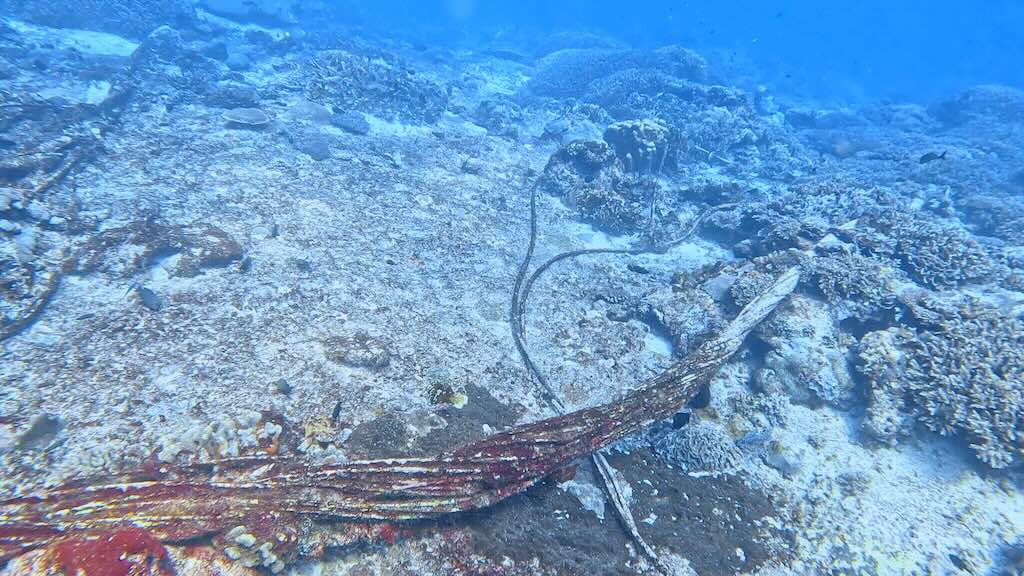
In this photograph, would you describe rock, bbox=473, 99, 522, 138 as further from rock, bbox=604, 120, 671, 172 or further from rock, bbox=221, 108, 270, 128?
rock, bbox=221, 108, 270, 128

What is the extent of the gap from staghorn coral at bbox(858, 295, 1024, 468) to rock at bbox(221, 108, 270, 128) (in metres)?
16.6

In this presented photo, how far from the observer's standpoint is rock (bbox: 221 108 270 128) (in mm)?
12977

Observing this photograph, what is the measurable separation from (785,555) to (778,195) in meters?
12.9

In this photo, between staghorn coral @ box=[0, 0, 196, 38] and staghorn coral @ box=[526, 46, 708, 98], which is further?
staghorn coral @ box=[526, 46, 708, 98]

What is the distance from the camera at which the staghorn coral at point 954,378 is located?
588cm

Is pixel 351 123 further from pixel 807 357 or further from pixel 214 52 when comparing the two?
pixel 807 357

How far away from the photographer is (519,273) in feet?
29.9

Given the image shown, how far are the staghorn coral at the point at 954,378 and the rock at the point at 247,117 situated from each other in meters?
16.6

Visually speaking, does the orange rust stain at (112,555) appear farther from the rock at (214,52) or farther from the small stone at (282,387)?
the rock at (214,52)

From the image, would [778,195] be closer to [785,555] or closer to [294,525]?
[785,555]

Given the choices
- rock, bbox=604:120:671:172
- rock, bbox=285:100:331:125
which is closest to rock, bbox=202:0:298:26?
rock, bbox=285:100:331:125

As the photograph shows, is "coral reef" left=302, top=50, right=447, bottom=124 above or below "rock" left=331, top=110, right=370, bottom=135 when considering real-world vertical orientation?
above

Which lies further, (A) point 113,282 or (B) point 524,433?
(A) point 113,282

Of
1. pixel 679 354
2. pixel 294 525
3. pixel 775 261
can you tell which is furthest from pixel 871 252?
pixel 294 525
